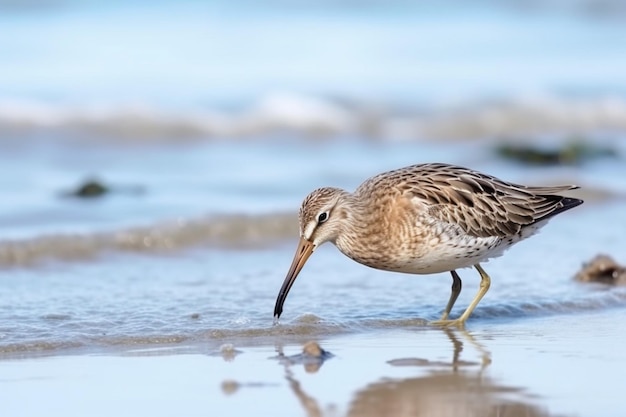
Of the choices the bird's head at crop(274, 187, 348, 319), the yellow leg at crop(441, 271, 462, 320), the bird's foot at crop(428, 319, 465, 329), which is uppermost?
the bird's head at crop(274, 187, 348, 319)

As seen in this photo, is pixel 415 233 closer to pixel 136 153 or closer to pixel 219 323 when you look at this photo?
pixel 219 323

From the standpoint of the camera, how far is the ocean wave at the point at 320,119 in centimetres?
1767

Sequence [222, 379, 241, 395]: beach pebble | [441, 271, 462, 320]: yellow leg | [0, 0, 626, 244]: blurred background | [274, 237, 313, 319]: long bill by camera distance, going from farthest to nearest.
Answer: [0, 0, 626, 244]: blurred background < [441, 271, 462, 320]: yellow leg < [274, 237, 313, 319]: long bill < [222, 379, 241, 395]: beach pebble

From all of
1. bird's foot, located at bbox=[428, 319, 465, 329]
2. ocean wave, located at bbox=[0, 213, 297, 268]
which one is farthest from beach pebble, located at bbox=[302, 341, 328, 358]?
ocean wave, located at bbox=[0, 213, 297, 268]

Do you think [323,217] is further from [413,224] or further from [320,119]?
[320,119]

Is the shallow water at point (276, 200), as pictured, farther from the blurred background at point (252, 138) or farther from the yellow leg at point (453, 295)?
the yellow leg at point (453, 295)

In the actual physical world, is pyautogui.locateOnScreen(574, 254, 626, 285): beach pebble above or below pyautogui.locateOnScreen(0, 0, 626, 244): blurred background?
below

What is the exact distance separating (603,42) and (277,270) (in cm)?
1560

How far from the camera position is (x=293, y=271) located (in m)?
8.74

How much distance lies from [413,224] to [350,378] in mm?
1865

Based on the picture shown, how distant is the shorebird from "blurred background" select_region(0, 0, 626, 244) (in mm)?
3493

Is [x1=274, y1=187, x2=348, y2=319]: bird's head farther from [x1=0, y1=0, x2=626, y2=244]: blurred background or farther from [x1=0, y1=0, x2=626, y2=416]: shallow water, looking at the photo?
[x1=0, y1=0, x2=626, y2=244]: blurred background

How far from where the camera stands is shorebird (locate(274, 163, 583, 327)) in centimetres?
878

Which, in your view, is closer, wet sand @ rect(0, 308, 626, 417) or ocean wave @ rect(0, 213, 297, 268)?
wet sand @ rect(0, 308, 626, 417)
